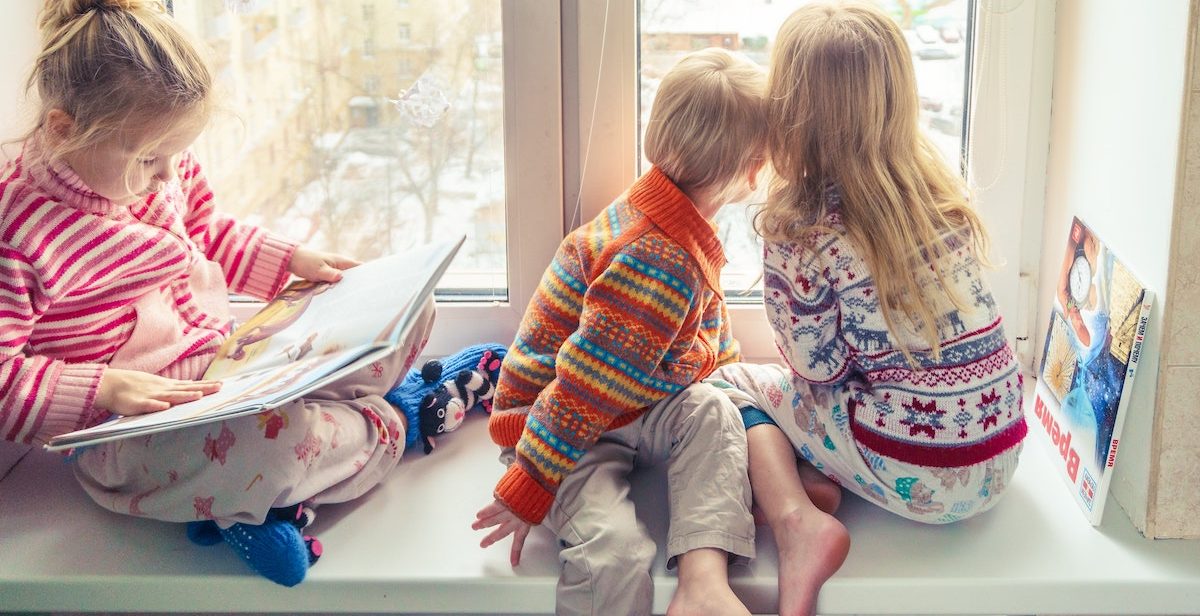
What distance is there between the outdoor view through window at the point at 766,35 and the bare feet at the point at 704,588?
0.43 m

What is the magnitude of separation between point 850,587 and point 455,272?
637 millimetres

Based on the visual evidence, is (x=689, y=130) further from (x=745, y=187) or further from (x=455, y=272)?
(x=455, y=272)

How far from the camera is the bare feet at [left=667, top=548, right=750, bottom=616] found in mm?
973

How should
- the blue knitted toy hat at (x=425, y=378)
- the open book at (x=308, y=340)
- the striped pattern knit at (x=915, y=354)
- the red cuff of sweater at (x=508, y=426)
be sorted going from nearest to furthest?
the open book at (x=308, y=340)
the striped pattern knit at (x=915, y=354)
the red cuff of sweater at (x=508, y=426)
the blue knitted toy hat at (x=425, y=378)

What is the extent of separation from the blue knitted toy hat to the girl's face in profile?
35 centimetres

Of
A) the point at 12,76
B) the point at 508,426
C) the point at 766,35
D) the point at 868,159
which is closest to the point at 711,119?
the point at 868,159

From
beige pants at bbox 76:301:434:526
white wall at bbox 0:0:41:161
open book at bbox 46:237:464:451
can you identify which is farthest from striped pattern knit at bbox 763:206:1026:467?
white wall at bbox 0:0:41:161

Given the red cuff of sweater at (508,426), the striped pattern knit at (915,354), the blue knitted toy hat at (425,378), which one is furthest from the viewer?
the blue knitted toy hat at (425,378)

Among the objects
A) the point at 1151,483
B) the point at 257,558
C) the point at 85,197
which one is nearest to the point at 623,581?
the point at 257,558

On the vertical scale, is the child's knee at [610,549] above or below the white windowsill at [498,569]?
above

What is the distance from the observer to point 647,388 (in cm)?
112

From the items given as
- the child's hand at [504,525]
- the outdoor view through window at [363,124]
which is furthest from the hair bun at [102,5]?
the child's hand at [504,525]

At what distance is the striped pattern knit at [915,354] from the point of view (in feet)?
3.41

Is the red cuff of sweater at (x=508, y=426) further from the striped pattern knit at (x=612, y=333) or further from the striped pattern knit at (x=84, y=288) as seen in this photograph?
the striped pattern knit at (x=84, y=288)
